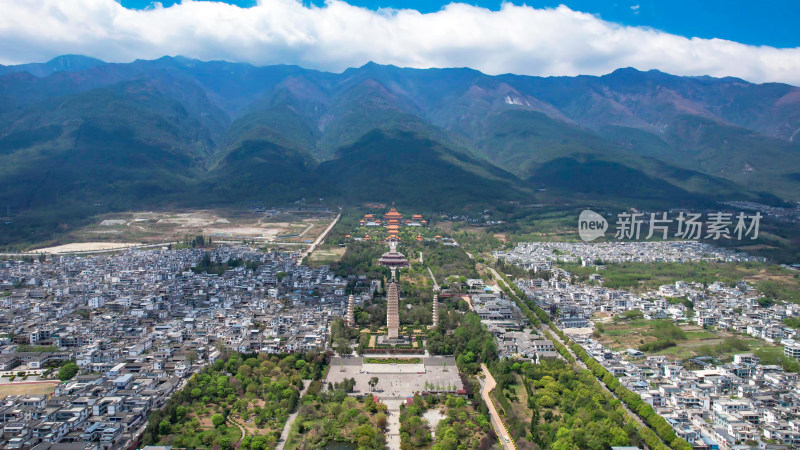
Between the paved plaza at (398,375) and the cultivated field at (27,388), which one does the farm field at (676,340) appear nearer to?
the paved plaza at (398,375)

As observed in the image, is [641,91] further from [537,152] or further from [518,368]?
[518,368]

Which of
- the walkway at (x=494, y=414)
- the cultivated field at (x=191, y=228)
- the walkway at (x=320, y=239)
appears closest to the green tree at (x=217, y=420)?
the walkway at (x=494, y=414)

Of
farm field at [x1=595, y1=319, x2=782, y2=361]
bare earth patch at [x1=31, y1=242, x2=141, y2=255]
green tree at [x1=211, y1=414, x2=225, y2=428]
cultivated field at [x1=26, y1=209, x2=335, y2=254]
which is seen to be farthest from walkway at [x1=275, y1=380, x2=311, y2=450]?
bare earth patch at [x1=31, y1=242, x2=141, y2=255]

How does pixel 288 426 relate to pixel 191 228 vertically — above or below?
below

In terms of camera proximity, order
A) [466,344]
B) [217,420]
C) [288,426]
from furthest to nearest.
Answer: [466,344]
[288,426]
[217,420]

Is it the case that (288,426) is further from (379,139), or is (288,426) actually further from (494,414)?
(379,139)

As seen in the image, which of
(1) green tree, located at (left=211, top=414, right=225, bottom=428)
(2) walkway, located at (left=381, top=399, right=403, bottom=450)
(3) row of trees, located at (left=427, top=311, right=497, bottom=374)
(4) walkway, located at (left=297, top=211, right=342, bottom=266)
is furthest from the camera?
(4) walkway, located at (left=297, top=211, right=342, bottom=266)

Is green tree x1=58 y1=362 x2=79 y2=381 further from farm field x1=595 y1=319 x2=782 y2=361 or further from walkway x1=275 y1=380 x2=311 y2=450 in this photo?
farm field x1=595 y1=319 x2=782 y2=361

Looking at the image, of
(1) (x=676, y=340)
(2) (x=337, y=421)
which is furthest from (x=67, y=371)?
(1) (x=676, y=340)
